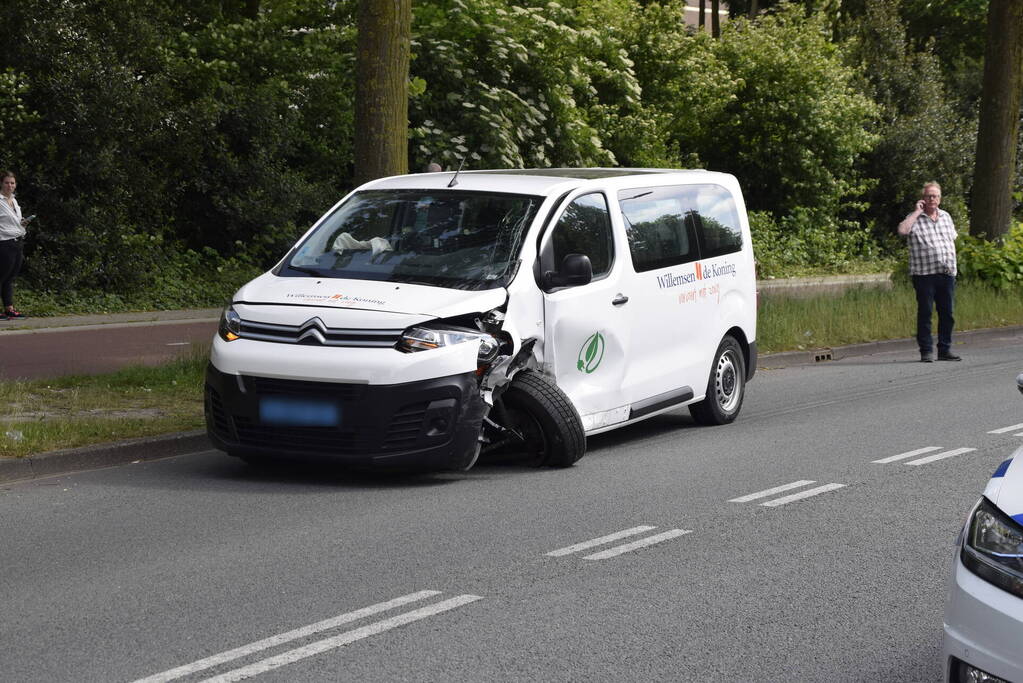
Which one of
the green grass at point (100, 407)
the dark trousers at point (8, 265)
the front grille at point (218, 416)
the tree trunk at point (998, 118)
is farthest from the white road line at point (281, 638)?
the tree trunk at point (998, 118)

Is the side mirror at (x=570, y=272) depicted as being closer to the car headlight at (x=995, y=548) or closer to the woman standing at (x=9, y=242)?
the car headlight at (x=995, y=548)

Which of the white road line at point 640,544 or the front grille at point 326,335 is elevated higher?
the front grille at point 326,335

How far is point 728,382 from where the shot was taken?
1094 centimetres

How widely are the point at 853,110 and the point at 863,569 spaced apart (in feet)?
79.4

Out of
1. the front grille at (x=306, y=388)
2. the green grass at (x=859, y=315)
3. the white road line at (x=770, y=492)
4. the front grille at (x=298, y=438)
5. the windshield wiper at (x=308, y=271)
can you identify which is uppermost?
the windshield wiper at (x=308, y=271)

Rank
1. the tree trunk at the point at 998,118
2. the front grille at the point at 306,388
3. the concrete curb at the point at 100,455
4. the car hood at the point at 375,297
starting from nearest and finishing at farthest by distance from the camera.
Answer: the front grille at the point at 306,388 → the car hood at the point at 375,297 → the concrete curb at the point at 100,455 → the tree trunk at the point at 998,118

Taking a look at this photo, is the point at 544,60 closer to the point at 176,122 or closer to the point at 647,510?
the point at 176,122

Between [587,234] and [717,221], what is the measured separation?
6.46ft

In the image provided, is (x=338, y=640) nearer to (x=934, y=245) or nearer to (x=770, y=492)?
(x=770, y=492)

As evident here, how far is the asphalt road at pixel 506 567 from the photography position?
16.3 ft

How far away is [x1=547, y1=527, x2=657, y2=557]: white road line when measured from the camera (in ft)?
21.4

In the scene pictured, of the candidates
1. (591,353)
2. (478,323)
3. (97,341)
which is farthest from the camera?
(97,341)

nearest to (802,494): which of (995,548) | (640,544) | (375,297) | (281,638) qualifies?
(640,544)

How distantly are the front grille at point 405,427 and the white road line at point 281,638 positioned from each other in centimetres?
209
